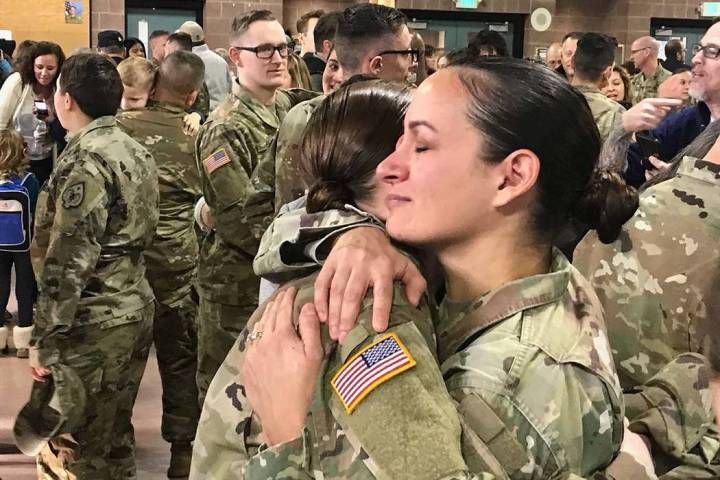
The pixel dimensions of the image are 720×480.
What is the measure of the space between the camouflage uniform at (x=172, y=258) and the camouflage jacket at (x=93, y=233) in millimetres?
787

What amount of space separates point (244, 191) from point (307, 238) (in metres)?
2.05

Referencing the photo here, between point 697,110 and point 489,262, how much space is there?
2435 millimetres

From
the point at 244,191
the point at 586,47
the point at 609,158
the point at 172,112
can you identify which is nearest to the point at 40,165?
the point at 172,112

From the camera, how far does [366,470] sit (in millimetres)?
939

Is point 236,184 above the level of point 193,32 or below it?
below

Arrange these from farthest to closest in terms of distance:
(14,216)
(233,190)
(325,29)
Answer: (14,216) < (325,29) < (233,190)

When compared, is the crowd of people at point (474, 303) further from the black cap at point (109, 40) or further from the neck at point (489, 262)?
the black cap at point (109, 40)

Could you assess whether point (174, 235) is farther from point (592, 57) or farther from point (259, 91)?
point (592, 57)

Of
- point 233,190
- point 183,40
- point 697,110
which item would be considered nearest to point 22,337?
point 183,40

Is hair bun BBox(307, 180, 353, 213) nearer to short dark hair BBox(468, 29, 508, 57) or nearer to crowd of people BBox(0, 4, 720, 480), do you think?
crowd of people BBox(0, 4, 720, 480)

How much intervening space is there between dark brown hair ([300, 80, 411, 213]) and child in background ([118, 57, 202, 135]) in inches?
108

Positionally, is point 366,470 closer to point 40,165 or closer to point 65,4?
point 40,165

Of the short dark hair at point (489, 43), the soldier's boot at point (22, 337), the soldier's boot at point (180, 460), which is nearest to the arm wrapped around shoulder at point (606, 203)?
the soldier's boot at point (180, 460)

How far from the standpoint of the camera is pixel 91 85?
2951 mm
